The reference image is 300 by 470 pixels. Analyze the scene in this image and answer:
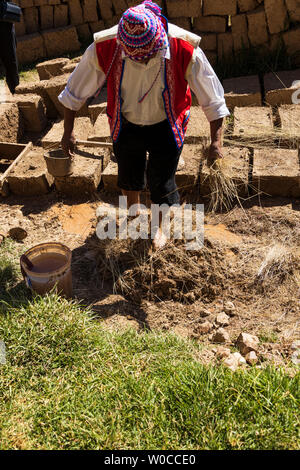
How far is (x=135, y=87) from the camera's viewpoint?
2977 mm

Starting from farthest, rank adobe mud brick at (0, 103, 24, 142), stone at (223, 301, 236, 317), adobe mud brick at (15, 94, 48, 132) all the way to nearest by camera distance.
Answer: adobe mud brick at (15, 94, 48, 132), adobe mud brick at (0, 103, 24, 142), stone at (223, 301, 236, 317)

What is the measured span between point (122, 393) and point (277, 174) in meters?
2.69

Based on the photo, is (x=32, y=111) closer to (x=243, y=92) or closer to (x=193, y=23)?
(x=243, y=92)

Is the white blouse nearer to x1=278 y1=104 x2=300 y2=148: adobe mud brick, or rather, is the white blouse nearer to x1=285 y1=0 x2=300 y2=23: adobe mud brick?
x1=278 y1=104 x2=300 y2=148: adobe mud brick

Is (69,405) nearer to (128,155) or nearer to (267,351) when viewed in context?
(267,351)

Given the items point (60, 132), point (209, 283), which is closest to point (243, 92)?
point (60, 132)

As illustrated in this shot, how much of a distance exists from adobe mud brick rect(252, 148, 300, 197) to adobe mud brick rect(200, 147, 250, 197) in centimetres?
10

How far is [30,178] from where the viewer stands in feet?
15.4

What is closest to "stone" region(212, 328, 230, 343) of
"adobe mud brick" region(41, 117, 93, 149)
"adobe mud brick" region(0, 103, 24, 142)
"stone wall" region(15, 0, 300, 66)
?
"adobe mud brick" region(41, 117, 93, 149)

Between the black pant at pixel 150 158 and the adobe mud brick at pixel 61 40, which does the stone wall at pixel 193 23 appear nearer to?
the adobe mud brick at pixel 61 40

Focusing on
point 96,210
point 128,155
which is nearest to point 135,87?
point 128,155

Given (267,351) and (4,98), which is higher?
(4,98)

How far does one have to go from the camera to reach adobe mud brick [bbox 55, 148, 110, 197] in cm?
460
